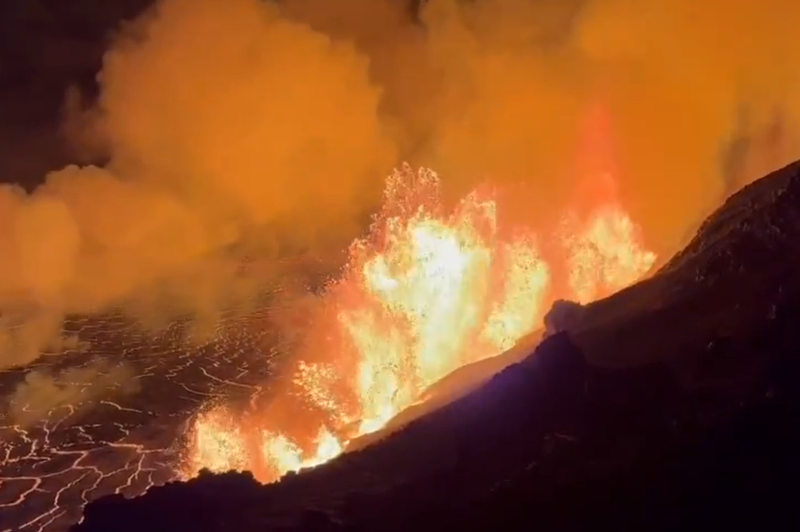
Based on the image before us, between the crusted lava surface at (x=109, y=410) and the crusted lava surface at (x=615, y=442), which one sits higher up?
the crusted lava surface at (x=109, y=410)

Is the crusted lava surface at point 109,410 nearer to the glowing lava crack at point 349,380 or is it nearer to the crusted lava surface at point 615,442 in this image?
the glowing lava crack at point 349,380

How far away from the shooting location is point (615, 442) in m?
15.5

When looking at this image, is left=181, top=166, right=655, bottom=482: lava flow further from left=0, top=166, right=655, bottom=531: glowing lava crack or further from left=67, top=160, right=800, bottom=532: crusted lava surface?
left=67, top=160, right=800, bottom=532: crusted lava surface

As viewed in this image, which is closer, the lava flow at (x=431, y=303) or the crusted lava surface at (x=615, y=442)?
the crusted lava surface at (x=615, y=442)

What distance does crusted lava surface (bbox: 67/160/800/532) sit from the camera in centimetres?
1406

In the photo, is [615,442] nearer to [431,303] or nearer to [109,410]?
[431,303]

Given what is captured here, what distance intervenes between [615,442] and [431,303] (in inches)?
1343

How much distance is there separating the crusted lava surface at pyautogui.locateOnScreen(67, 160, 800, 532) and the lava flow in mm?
22248

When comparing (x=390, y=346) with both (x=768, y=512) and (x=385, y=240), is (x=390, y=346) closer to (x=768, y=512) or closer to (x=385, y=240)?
(x=385, y=240)

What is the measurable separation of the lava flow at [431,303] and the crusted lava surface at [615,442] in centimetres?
2225

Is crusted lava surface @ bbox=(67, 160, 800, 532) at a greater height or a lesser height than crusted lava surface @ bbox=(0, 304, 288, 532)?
lesser

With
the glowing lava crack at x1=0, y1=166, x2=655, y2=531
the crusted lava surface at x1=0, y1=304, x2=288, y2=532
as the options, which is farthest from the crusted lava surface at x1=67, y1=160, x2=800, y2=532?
the crusted lava surface at x1=0, y1=304, x2=288, y2=532

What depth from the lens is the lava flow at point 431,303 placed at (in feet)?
147

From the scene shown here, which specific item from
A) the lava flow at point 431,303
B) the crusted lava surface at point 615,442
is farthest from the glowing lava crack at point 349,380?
the crusted lava surface at point 615,442
